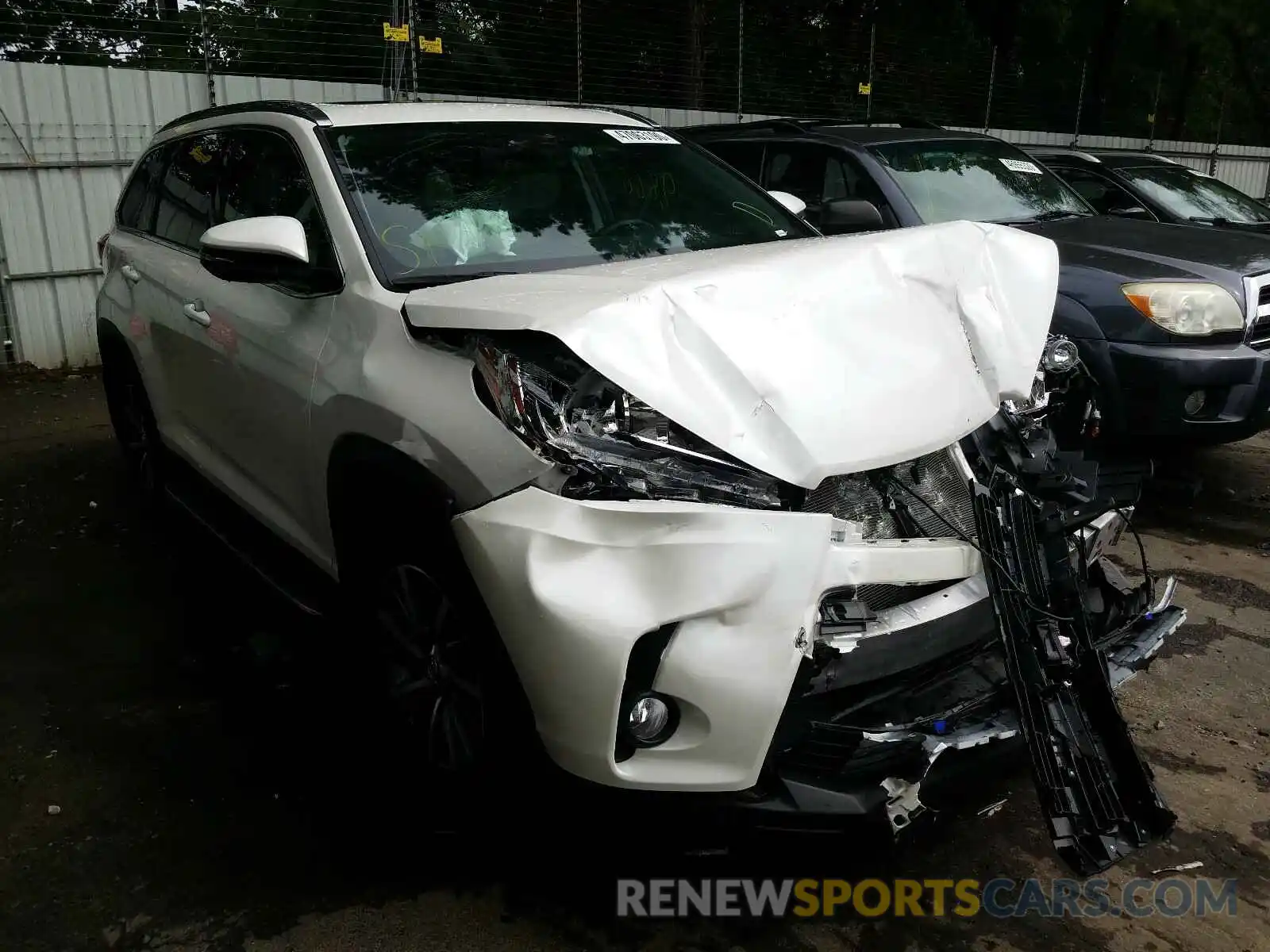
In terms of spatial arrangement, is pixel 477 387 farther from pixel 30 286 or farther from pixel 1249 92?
pixel 1249 92

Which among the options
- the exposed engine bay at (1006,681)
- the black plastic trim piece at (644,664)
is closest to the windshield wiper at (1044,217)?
the exposed engine bay at (1006,681)

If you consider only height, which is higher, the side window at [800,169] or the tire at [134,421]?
the side window at [800,169]

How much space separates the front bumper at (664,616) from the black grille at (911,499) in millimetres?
231

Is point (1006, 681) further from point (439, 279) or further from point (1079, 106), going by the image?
point (1079, 106)

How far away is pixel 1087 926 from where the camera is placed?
2482mm

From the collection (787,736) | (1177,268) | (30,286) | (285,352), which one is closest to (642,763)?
(787,736)

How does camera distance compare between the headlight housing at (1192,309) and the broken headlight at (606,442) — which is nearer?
the broken headlight at (606,442)

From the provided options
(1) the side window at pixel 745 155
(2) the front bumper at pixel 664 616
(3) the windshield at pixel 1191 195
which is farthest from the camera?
(3) the windshield at pixel 1191 195

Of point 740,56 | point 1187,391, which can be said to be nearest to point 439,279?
point 1187,391

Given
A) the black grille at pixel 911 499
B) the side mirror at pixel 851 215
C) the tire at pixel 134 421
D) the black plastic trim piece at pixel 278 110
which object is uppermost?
the black plastic trim piece at pixel 278 110

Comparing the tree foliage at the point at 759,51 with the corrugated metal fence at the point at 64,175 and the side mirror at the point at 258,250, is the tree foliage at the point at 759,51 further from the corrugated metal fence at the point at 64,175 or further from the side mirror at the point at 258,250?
the side mirror at the point at 258,250

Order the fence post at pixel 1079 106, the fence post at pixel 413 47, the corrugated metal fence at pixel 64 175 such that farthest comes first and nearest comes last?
the fence post at pixel 1079 106, the fence post at pixel 413 47, the corrugated metal fence at pixel 64 175

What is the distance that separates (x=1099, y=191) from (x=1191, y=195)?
758mm

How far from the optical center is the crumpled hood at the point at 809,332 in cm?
215
